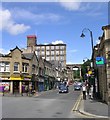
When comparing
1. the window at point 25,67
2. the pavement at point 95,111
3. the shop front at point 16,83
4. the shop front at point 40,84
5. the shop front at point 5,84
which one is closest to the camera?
the pavement at point 95,111

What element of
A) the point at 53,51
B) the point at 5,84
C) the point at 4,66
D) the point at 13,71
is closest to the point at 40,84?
the point at 13,71

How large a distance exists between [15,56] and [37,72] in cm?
1119

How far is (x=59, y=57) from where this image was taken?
16162 cm

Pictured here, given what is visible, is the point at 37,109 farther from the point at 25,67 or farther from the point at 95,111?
the point at 25,67

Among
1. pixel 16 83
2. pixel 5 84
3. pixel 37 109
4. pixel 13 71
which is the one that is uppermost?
pixel 13 71

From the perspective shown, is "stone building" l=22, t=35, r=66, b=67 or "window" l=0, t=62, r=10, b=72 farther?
"stone building" l=22, t=35, r=66, b=67

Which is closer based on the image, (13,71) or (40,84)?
(13,71)

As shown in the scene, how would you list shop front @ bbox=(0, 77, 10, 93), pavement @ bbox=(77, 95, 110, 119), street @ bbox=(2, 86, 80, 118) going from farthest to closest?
shop front @ bbox=(0, 77, 10, 93) → street @ bbox=(2, 86, 80, 118) → pavement @ bbox=(77, 95, 110, 119)

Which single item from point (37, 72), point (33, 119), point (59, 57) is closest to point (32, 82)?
point (37, 72)

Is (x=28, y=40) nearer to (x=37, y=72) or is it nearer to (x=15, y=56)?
(x=37, y=72)

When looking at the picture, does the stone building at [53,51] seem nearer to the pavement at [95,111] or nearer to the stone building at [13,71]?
the stone building at [13,71]

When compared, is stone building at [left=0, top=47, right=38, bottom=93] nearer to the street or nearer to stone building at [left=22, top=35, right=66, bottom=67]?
the street

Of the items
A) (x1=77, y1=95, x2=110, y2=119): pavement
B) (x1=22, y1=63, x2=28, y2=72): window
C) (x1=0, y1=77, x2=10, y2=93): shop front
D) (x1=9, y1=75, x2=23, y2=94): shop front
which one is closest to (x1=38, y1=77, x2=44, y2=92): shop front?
(x1=22, y1=63, x2=28, y2=72): window

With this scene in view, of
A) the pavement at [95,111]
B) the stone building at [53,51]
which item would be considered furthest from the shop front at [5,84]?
the stone building at [53,51]
